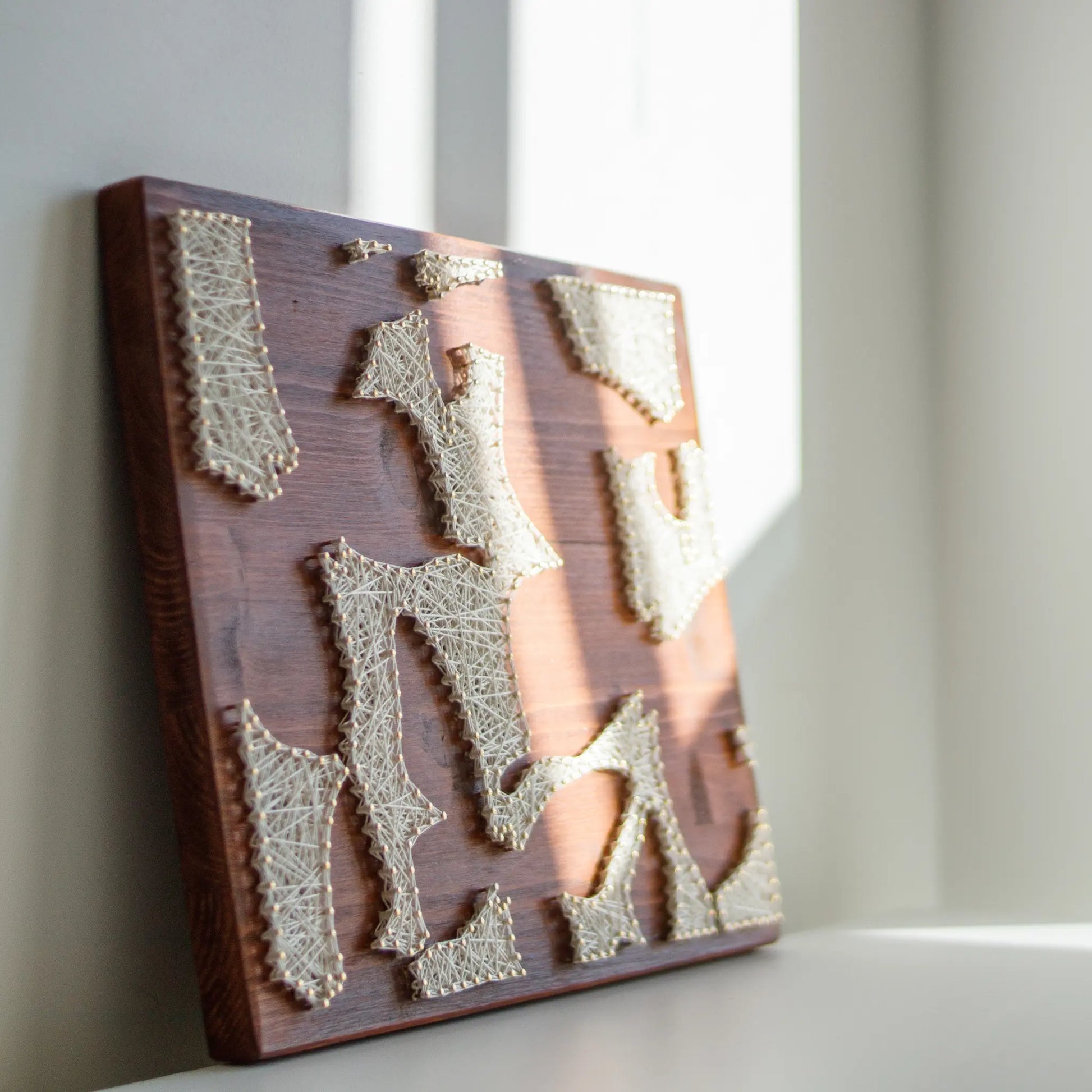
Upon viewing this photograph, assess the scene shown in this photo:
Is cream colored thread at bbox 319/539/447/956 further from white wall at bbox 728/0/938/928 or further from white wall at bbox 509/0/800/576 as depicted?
white wall at bbox 728/0/938/928

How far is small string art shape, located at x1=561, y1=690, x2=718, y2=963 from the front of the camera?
5.11 ft

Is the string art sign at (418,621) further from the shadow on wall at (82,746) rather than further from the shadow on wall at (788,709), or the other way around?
the shadow on wall at (788,709)

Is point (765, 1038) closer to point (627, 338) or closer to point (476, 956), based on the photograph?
point (476, 956)

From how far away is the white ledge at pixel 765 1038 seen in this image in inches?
48.2

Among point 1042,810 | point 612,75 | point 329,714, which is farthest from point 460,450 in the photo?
point 1042,810

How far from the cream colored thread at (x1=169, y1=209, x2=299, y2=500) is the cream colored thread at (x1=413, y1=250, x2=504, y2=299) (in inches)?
8.9

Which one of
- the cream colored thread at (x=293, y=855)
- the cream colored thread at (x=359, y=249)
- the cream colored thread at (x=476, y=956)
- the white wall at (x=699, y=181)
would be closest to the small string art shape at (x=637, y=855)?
the cream colored thread at (x=476, y=956)

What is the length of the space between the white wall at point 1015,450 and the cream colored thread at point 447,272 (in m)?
1.14

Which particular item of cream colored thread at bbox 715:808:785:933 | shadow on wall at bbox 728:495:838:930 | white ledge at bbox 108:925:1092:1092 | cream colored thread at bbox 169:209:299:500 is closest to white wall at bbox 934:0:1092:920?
shadow on wall at bbox 728:495:838:930

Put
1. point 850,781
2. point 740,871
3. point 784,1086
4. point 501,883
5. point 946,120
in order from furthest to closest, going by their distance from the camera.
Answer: point 946,120
point 850,781
point 740,871
point 501,883
point 784,1086

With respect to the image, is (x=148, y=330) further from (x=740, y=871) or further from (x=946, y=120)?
(x=946, y=120)

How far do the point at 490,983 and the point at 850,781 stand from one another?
968mm

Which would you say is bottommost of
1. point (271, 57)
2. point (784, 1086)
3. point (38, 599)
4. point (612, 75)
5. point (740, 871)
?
point (784, 1086)

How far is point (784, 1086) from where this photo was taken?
1.22 m
